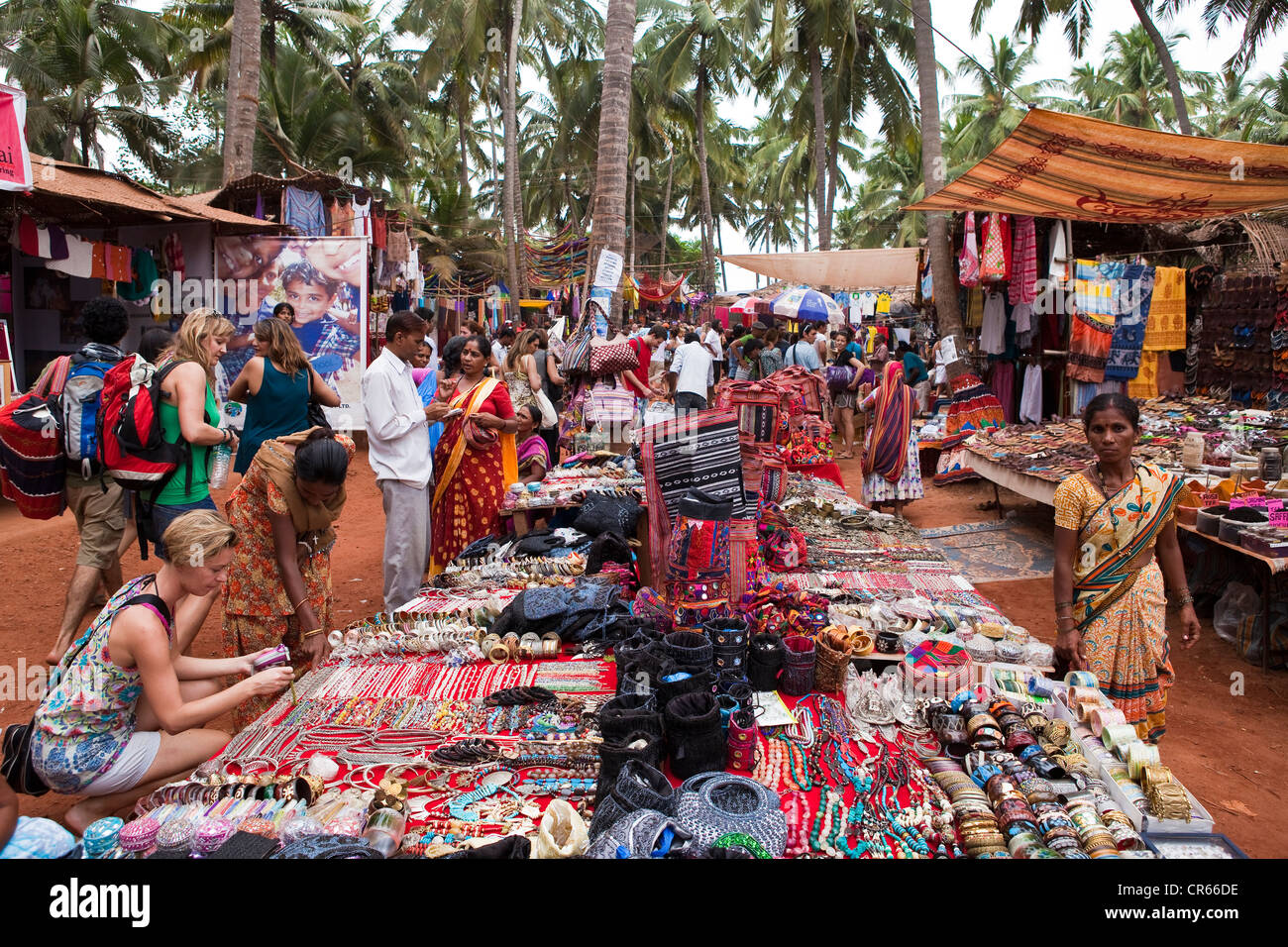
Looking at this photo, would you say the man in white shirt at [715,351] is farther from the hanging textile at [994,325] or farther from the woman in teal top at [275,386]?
the woman in teal top at [275,386]

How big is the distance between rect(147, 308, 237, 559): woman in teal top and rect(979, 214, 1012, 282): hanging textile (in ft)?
26.7

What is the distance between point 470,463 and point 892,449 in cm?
439

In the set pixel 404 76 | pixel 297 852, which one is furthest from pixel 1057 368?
pixel 404 76

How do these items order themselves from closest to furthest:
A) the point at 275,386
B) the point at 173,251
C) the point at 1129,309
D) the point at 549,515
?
the point at 275,386
the point at 549,515
the point at 1129,309
the point at 173,251

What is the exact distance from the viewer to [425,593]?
439 centimetres

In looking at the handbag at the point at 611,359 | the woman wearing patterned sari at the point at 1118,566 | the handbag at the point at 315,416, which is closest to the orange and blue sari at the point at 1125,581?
the woman wearing patterned sari at the point at 1118,566

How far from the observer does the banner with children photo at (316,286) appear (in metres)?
10.6

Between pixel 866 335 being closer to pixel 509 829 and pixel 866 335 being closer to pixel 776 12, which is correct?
pixel 776 12

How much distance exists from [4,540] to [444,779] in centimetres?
724

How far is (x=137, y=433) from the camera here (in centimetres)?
423

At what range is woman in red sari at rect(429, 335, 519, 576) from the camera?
16.9 feet

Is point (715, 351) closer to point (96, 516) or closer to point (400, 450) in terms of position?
point (400, 450)

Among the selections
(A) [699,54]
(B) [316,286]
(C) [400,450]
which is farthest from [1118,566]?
(A) [699,54]

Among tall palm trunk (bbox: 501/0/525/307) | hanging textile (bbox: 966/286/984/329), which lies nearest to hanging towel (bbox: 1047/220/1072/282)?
hanging textile (bbox: 966/286/984/329)
